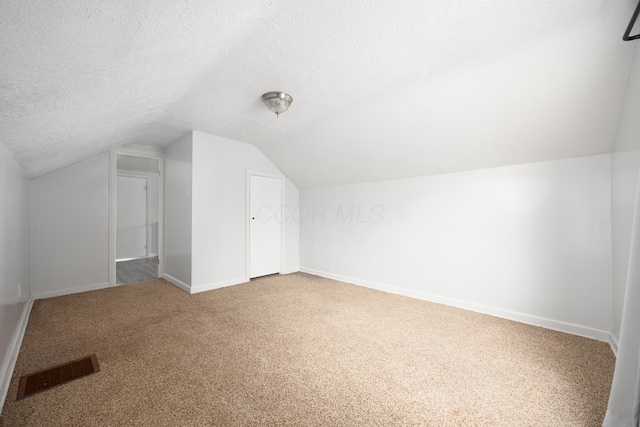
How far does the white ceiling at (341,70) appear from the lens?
113 cm

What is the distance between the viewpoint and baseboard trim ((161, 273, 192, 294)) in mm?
3588

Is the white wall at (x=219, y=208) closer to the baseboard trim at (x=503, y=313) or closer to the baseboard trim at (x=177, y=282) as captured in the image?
the baseboard trim at (x=177, y=282)

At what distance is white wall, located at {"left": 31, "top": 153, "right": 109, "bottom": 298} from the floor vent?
2270mm

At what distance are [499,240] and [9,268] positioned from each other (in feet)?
14.3

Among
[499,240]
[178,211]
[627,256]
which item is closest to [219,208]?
[178,211]

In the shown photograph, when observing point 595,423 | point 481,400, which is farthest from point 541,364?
point 481,400

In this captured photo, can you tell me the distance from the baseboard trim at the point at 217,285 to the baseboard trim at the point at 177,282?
3.4 inches

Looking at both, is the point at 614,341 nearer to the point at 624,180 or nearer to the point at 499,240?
the point at 499,240

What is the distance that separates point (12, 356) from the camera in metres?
1.86

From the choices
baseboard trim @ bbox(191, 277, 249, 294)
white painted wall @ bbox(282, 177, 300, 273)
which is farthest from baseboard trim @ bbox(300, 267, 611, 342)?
baseboard trim @ bbox(191, 277, 249, 294)

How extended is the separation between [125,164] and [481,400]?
6850 millimetres

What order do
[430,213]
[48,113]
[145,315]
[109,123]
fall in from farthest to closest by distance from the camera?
[430,213], [145,315], [109,123], [48,113]

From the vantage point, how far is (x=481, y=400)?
1528mm

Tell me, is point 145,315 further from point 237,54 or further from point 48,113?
point 237,54
